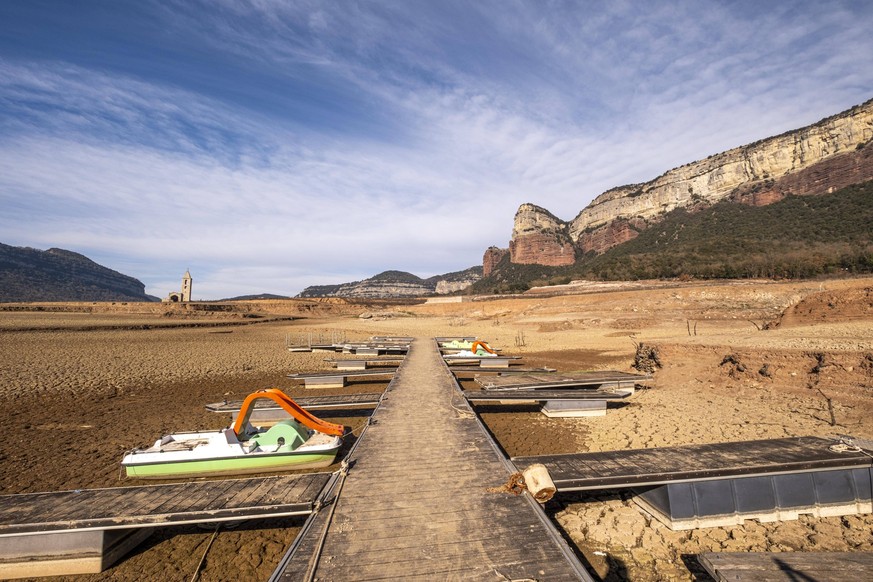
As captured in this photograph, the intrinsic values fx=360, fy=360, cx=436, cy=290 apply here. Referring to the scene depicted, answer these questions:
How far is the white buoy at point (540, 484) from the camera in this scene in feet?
17.8

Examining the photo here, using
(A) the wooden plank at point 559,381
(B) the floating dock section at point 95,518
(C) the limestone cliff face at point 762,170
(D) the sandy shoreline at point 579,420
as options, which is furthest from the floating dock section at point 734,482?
(C) the limestone cliff face at point 762,170

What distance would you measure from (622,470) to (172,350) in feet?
102

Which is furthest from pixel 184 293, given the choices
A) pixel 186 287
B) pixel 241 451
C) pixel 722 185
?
pixel 722 185

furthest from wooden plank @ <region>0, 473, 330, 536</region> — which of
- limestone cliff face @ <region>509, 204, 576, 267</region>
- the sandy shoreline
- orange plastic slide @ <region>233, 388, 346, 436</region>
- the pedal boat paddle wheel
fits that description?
limestone cliff face @ <region>509, 204, 576, 267</region>

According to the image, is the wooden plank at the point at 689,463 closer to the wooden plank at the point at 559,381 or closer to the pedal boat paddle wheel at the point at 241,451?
the pedal boat paddle wheel at the point at 241,451

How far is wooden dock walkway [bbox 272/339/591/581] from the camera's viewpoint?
13.1ft

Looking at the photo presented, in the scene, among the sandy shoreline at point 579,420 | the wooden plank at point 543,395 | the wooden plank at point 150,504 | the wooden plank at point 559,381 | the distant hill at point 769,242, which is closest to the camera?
the wooden plank at point 150,504

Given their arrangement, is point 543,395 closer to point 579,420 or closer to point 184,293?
point 579,420

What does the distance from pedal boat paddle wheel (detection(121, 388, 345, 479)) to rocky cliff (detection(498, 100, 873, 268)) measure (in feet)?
357

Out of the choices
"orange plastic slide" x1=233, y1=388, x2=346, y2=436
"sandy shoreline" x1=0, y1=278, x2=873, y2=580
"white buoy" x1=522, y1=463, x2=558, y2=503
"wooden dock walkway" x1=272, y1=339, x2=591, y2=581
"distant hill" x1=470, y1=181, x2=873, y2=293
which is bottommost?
"sandy shoreline" x1=0, y1=278, x2=873, y2=580

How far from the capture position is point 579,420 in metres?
12.0

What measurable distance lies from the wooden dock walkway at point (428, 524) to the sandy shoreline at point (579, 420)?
1.36 metres

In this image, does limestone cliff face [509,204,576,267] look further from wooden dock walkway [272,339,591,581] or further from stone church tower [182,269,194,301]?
wooden dock walkway [272,339,591,581]

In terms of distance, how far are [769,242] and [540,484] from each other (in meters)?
81.1
